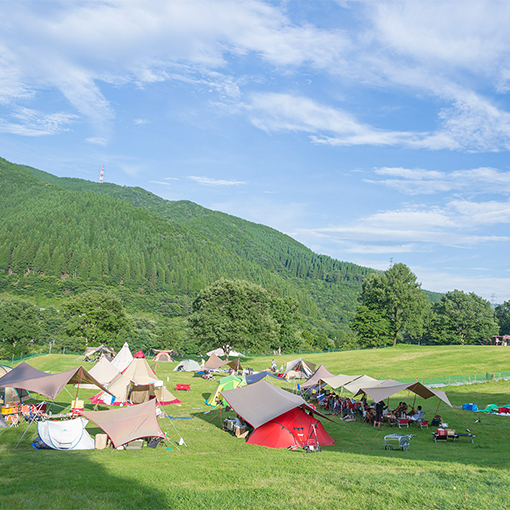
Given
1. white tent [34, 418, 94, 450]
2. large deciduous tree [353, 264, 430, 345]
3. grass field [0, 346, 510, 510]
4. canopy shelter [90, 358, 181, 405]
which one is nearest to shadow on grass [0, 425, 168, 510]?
grass field [0, 346, 510, 510]

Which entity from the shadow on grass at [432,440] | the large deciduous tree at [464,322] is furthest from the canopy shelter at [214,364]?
the large deciduous tree at [464,322]

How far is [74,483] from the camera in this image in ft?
30.6

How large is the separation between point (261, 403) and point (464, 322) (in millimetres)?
71517

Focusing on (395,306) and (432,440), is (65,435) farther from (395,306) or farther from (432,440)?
(395,306)

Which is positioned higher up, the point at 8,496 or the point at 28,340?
the point at 8,496

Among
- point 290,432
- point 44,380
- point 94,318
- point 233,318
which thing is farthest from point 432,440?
point 94,318

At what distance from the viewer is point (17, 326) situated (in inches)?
2832

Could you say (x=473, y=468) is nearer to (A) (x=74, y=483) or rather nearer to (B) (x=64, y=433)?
(A) (x=74, y=483)

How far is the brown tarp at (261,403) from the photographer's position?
52.9 feet

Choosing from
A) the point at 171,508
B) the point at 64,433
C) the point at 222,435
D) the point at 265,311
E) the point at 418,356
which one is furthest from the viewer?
the point at 265,311

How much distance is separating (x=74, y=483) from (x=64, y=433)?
5.55 meters

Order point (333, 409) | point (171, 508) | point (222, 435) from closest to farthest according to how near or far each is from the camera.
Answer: point (171, 508), point (222, 435), point (333, 409)

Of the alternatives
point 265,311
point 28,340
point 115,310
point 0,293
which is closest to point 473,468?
point 265,311

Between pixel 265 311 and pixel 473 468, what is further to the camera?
pixel 265 311
